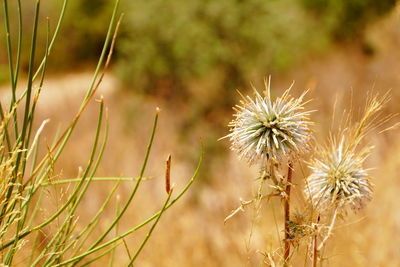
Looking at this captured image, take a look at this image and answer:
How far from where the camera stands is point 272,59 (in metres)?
9.53

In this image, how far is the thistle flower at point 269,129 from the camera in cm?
83

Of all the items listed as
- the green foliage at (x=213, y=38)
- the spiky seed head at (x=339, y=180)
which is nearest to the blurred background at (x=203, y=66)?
the green foliage at (x=213, y=38)

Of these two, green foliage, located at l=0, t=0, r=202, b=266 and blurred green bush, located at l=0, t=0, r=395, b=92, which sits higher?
blurred green bush, located at l=0, t=0, r=395, b=92

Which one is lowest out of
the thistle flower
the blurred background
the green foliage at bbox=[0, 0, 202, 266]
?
the green foliage at bbox=[0, 0, 202, 266]

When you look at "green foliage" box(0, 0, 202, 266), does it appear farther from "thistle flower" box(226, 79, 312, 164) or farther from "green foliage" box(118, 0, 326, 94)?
"green foliage" box(118, 0, 326, 94)

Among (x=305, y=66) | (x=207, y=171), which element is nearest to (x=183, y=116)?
(x=207, y=171)

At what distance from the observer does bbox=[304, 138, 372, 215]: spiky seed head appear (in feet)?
2.85

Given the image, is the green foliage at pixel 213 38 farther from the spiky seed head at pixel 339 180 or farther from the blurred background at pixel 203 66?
the spiky seed head at pixel 339 180

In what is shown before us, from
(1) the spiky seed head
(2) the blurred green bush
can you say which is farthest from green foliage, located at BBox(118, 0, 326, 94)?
(1) the spiky seed head

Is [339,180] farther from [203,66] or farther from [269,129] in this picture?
[203,66]

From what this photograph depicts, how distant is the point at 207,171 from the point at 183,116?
1750 millimetres

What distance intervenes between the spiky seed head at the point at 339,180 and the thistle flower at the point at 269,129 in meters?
0.06

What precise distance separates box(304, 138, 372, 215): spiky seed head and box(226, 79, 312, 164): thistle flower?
0.19 ft

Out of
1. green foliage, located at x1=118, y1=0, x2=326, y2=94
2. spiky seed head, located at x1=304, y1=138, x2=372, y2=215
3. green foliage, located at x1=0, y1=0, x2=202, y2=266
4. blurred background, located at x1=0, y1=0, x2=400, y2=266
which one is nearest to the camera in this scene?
green foliage, located at x1=0, y1=0, x2=202, y2=266
